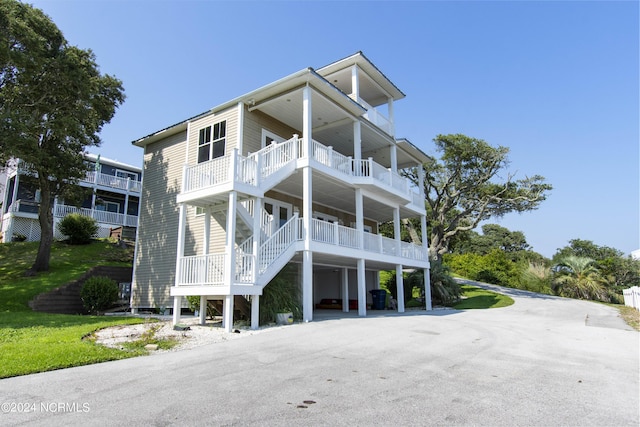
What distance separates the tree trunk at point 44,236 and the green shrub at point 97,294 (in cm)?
518

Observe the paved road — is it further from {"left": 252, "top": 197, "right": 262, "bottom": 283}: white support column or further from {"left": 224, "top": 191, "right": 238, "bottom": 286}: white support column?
{"left": 252, "top": 197, "right": 262, "bottom": 283}: white support column

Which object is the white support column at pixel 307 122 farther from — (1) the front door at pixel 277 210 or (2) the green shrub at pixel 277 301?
(2) the green shrub at pixel 277 301

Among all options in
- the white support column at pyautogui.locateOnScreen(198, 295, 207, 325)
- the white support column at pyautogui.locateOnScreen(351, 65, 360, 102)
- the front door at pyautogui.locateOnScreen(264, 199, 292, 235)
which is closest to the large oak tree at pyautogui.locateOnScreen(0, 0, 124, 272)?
the front door at pyautogui.locateOnScreen(264, 199, 292, 235)

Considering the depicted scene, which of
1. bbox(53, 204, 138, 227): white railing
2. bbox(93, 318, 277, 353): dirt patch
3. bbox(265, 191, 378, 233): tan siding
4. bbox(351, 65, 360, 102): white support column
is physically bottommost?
bbox(93, 318, 277, 353): dirt patch

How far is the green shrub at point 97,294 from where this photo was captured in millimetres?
16969

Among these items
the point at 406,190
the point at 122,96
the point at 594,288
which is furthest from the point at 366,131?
the point at 594,288

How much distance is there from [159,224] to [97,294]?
4.04 m

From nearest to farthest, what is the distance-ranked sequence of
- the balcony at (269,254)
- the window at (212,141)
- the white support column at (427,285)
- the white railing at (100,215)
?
the balcony at (269,254), the window at (212,141), the white support column at (427,285), the white railing at (100,215)

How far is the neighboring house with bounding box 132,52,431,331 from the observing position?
515 inches

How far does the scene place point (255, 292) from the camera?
1205cm

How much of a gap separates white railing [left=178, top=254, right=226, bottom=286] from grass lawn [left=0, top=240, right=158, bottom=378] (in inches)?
83.3

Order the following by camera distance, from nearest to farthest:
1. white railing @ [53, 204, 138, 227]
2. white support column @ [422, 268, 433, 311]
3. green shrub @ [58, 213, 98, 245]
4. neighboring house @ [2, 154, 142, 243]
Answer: white support column @ [422, 268, 433, 311] → green shrub @ [58, 213, 98, 245] → neighboring house @ [2, 154, 142, 243] → white railing @ [53, 204, 138, 227]

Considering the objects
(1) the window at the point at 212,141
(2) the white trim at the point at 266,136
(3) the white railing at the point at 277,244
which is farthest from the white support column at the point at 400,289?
(1) the window at the point at 212,141

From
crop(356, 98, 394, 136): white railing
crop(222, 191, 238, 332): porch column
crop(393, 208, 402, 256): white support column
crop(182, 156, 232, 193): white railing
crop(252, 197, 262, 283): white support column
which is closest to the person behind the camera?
crop(222, 191, 238, 332): porch column
